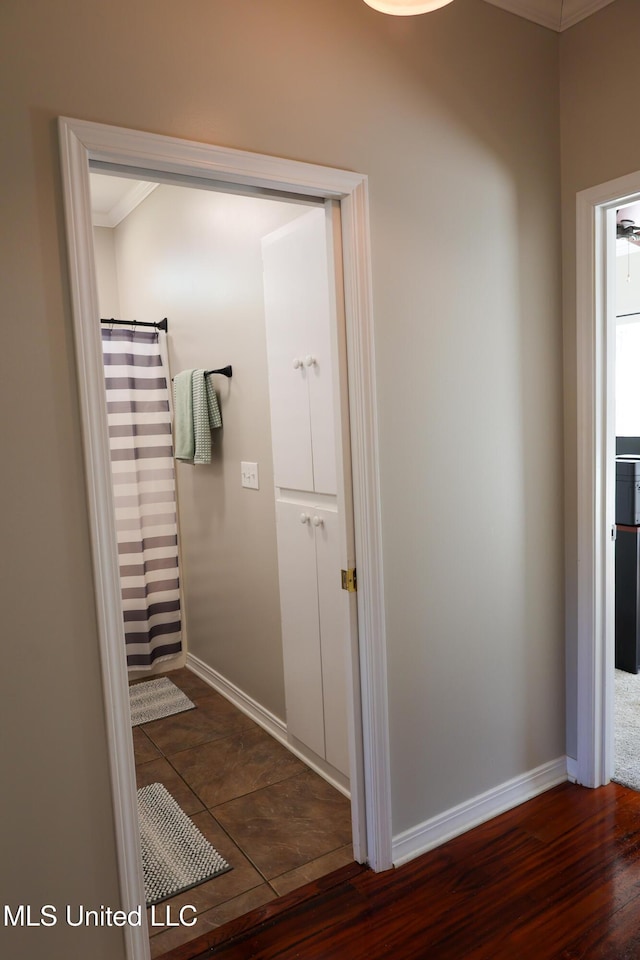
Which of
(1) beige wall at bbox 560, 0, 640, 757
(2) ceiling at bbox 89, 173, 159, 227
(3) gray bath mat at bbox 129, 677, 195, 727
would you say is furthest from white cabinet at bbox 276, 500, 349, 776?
(2) ceiling at bbox 89, 173, 159, 227

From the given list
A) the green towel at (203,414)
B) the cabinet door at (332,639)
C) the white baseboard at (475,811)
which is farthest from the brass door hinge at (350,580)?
the green towel at (203,414)

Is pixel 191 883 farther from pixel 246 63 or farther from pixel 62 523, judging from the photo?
pixel 246 63

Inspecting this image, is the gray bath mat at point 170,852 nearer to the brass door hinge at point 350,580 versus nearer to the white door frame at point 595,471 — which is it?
the brass door hinge at point 350,580

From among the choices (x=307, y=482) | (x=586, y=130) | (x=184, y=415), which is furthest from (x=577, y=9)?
(x=184, y=415)

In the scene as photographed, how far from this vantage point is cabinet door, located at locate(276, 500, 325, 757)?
101 inches

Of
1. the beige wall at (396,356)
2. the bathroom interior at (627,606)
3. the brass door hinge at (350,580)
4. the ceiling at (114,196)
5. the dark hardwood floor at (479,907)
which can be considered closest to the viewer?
the beige wall at (396,356)

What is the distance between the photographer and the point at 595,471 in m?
2.36

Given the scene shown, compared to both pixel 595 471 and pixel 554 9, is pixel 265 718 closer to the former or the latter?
pixel 595 471

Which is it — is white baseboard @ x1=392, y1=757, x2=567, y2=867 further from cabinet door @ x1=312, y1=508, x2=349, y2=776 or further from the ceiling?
the ceiling

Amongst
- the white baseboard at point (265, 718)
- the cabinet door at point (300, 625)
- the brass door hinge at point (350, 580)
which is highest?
the brass door hinge at point (350, 580)

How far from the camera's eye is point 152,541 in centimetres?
370

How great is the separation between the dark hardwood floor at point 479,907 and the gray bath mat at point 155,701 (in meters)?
1.42

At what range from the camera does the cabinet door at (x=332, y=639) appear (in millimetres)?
2408

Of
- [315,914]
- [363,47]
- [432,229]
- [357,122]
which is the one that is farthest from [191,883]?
[363,47]
